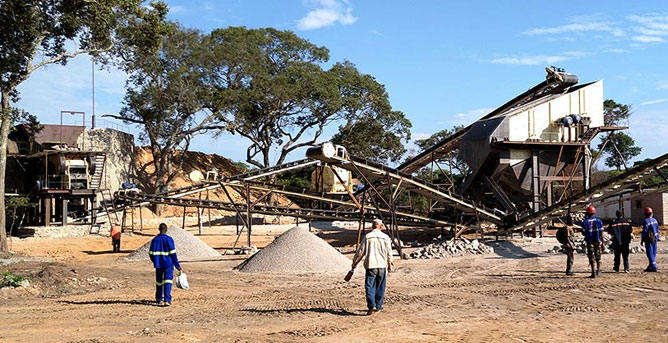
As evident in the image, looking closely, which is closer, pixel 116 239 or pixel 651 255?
pixel 651 255

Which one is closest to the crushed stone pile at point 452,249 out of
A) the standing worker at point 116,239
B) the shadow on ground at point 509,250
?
the shadow on ground at point 509,250

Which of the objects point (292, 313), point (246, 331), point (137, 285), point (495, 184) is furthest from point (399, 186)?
point (246, 331)

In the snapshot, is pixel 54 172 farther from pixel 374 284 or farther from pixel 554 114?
pixel 374 284

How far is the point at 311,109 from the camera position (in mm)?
45062

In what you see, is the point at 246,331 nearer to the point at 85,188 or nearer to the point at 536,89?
the point at 536,89

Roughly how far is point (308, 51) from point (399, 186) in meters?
26.0

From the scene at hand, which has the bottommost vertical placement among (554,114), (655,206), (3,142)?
(655,206)

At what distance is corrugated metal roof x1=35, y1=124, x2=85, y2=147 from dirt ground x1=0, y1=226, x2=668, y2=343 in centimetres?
1887

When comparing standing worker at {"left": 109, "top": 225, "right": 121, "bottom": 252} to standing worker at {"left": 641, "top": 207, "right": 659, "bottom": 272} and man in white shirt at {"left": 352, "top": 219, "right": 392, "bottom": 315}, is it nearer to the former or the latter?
man in white shirt at {"left": 352, "top": 219, "right": 392, "bottom": 315}

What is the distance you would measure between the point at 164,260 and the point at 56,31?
Result: 16.7 m

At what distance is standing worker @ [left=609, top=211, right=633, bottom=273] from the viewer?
49.3 feet

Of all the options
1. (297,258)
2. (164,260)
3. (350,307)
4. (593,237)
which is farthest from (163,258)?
(593,237)

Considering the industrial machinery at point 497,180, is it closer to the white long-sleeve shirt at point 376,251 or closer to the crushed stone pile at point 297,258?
the crushed stone pile at point 297,258

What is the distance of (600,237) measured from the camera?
Result: 14.4 m
